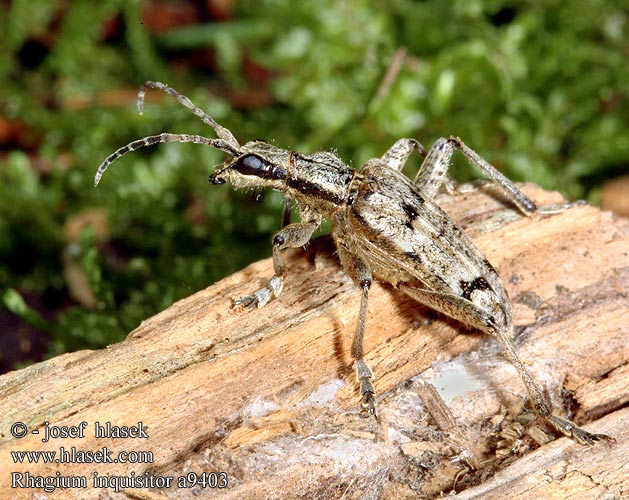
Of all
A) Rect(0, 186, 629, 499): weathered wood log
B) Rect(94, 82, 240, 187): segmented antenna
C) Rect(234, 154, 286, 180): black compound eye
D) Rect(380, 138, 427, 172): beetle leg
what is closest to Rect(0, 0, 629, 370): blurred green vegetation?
Rect(380, 138, 427, 172): beetle leg

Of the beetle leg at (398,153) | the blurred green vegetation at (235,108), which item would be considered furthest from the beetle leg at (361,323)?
the blurred green vegetation at (235,108)

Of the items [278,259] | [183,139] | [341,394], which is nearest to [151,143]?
[183,139]

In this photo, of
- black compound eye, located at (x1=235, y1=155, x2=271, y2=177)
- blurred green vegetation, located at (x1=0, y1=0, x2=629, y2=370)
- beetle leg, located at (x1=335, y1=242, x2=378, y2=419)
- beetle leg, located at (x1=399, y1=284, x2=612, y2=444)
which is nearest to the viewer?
beetle leg, located at (x1=399, y1=284, x2=612, y2=444)

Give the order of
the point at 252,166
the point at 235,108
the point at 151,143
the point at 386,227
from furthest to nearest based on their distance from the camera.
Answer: the point at 235,108 < the point at 252,166 < the point at 386,227 < the point at 151,143

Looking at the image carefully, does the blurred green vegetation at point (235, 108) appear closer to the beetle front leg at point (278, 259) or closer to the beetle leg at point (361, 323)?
the beetle front leg at point (278, 259)

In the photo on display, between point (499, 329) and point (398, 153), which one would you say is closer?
point (499, 329)

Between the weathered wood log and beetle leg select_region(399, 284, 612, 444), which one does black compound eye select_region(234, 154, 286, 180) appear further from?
beetle leg select_region(399, 284, 612, 444)

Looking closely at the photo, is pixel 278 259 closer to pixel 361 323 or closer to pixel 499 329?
pixel 361 323
